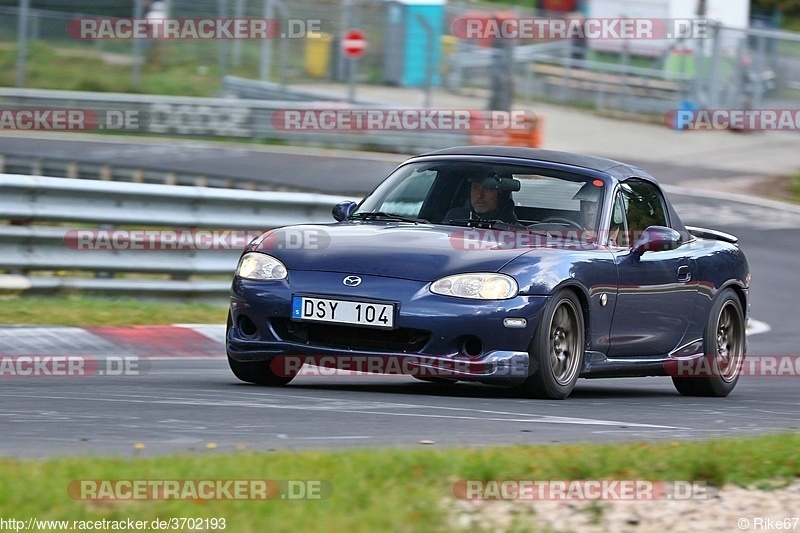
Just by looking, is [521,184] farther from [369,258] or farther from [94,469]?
[94,469]

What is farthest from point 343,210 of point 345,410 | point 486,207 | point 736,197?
point 736,197

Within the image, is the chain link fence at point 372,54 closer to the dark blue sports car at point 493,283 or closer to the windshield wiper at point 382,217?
the windshield wiper at point 382,217

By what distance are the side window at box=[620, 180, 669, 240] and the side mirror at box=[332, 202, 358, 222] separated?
1.62 m

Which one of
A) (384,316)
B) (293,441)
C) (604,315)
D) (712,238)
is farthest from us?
(712,238)

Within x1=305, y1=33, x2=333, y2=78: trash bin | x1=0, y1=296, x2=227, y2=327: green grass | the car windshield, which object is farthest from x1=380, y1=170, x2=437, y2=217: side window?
x1=305, y1=33, x2=333, y2=78: trash bin

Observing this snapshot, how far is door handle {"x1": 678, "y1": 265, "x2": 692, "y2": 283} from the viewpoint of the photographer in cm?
912

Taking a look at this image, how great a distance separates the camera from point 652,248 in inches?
341

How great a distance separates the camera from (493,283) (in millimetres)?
7480

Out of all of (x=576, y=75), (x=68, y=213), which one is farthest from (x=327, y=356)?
(x=576, y=75)

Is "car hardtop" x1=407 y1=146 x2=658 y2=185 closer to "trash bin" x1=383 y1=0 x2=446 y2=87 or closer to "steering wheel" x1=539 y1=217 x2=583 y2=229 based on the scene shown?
"steering wheel" x1=539 y1=217 x2=583 y2=229

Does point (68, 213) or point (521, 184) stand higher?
point (521, 184)

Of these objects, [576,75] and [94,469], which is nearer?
[94,469]

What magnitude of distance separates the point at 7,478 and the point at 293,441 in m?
1.44

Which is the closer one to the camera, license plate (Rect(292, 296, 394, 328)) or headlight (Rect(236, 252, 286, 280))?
license plate (Rect(292, 296, 394, 328))
